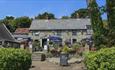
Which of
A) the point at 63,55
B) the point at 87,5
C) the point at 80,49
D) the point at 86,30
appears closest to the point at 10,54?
the point at 87,5

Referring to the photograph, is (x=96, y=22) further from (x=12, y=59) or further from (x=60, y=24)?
(x=60, y=24)

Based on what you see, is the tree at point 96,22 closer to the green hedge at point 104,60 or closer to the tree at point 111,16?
the tree at point 111,16

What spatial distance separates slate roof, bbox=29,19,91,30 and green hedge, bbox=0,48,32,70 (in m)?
67.1

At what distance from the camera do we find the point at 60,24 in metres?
86.7

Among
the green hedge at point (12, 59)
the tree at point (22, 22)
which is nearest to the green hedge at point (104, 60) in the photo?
the green hedge at point (12, 59)

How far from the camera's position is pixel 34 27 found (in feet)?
288

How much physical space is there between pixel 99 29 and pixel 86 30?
5727cm

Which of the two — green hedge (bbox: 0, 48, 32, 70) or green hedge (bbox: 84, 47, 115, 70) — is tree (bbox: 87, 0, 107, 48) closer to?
green hedge (bbox: 0, 48, 32, 70)

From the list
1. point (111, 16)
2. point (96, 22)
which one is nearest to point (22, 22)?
point (96, 22)

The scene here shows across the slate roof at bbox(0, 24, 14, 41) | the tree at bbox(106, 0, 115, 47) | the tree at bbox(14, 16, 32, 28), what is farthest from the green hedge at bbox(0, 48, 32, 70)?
the tree at bbox(14, 16, 32, 28)

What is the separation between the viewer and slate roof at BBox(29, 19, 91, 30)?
85.4m

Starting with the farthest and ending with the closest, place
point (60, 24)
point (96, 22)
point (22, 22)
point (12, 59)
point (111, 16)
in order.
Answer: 1. point (22, 22)
2. point (60, 24)
3. point (96, 22)
4. point (111, 16)
5. point (12, 59)

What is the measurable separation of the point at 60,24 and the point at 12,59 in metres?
70.1

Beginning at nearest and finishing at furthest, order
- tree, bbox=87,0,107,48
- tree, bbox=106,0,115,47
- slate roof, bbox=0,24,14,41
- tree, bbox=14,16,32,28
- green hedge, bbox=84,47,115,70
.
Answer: green hedge, bbox=84,47,115,70, tree, bbox=106,0,115,47, tree, bbox=87,0,107,48, slate roof, bbox=0,24,14,41, tree, bbox=14,16,32,28
